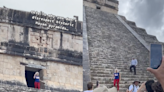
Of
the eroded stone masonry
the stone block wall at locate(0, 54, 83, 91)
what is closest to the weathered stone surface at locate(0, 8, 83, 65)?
the eroded stone masonry

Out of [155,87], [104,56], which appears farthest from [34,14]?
[155,87]

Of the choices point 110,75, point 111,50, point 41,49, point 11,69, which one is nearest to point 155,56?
point 110,75

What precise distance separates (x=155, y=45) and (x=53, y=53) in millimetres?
→ 10736

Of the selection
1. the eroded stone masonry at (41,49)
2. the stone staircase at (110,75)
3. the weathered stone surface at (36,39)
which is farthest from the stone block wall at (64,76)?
the stone staircase at (110,75)

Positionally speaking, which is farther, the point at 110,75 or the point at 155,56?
the point at 110,75

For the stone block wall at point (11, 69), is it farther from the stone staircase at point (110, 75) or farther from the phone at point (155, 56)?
the phone at point (155, 56)

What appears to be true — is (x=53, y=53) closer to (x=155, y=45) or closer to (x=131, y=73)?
(x=131, y=73)

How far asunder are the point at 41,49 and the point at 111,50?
3592mm

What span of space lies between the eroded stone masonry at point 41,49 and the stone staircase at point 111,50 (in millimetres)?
1180

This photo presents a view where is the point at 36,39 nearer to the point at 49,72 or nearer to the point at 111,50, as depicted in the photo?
the point at 49,72

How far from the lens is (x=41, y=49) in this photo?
40.6 feet

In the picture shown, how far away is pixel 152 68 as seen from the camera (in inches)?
77.0

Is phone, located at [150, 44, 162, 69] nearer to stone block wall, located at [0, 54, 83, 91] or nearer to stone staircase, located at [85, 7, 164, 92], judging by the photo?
stone staircase, located at [85, 7, 164, 92]

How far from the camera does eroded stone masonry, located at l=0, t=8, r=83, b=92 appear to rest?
11.4m
